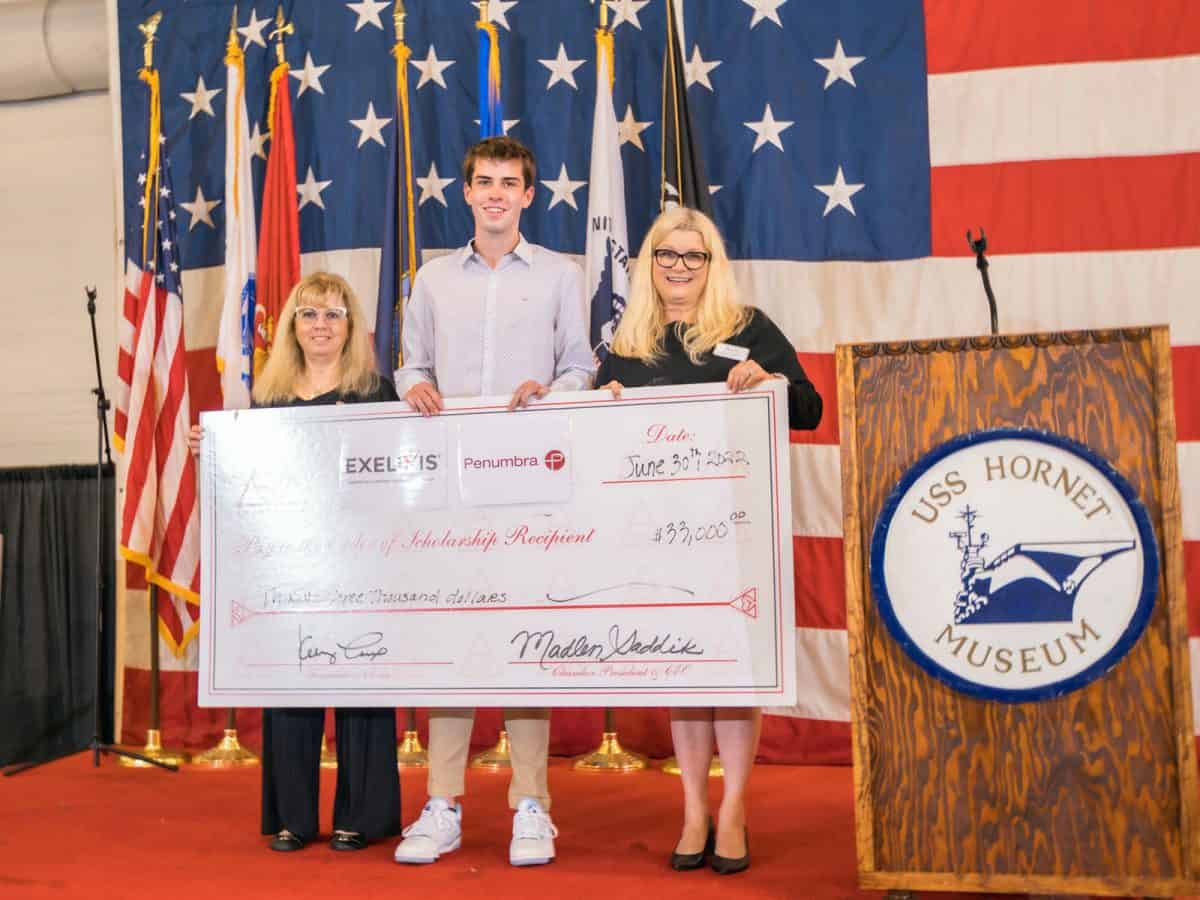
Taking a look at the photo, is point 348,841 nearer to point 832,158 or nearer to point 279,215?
point 279,215

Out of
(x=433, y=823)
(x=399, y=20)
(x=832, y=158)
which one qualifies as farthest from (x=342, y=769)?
(x=399, y=20)

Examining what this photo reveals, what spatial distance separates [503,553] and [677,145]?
6.82 feet

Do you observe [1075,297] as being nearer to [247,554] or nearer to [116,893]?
[247,554]

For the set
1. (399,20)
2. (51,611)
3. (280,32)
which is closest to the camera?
(399,20)

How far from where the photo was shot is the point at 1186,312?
13.4 feet

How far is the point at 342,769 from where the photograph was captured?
2977mm

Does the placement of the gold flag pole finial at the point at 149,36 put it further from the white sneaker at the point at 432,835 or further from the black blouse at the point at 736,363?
the white sneaker at the point at 432,835

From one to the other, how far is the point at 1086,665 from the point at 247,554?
6.05 feet

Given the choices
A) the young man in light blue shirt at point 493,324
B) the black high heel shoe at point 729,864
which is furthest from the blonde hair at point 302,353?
the black high heel shoe at point 729,864

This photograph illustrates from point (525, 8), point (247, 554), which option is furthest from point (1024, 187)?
point (247, 554)

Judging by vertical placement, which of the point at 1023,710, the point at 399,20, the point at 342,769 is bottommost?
the point at 342,769

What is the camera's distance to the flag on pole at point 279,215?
4656 millimetres

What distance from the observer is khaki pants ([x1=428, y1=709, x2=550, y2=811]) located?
285 cm
